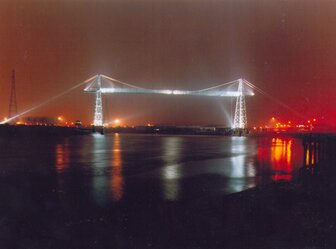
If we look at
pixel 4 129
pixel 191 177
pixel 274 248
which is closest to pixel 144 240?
pixel 274 248

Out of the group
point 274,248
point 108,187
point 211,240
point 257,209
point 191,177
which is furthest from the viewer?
point 191,177

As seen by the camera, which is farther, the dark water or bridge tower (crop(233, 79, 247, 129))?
bridge tower (crop(233, 79, 247, 129))

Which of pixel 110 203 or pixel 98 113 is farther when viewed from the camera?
pixel 98 113

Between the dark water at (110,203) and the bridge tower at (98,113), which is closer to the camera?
the dark water at (110,203)

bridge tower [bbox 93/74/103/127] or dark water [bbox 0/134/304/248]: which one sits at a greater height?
bridge tower [bbox 93/74/103/127]

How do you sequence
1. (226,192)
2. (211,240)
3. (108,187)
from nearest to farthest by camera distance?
(211,240) → (226,192) → (108,187)

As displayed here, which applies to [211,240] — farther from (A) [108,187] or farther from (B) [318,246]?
(A) [108,187]

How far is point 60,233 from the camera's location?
20.5 feet

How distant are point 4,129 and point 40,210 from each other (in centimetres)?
4945

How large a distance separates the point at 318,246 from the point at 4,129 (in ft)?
177

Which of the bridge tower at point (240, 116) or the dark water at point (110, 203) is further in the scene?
the bridge tower at point (240, 116)

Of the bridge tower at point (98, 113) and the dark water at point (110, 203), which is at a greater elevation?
the bridge tower at point (98, 113)

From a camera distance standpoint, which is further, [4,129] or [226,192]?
[4,129]

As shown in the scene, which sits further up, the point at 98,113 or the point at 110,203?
the point at 98,113
